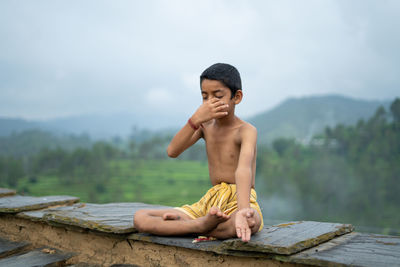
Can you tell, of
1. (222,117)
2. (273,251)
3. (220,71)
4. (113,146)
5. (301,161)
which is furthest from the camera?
(113,146)

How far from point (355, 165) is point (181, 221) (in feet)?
36.8

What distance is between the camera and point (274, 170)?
13070 mm

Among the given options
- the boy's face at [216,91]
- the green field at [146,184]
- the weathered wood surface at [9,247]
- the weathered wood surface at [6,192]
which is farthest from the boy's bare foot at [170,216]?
the green field at [146,184]

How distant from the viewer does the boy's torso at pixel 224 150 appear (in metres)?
2.12

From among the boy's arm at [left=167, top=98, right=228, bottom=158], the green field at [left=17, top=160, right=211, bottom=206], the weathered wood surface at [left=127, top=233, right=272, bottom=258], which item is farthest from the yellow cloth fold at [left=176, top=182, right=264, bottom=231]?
the green field at [left=17, top=160, right=211, bottom=206]

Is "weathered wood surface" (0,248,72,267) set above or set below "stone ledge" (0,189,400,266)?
below

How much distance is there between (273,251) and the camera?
1547mm

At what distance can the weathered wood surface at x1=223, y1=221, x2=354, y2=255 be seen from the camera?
61.8 inches

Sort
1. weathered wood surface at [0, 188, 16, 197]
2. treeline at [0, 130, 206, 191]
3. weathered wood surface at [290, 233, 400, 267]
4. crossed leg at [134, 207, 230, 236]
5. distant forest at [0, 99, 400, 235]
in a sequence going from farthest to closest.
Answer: treeline at [0, 130, 206, 191], distant forest at [0, 99, 400, 235], weathered wood surface at [0, 188, 16, 197], crossed leg at [134, 207, 230, 236], weathered wood surface at [290, 233, 400, 267]

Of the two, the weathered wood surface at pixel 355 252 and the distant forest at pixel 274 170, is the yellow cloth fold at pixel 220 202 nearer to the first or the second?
the weathered wood surface at pixel 355 252

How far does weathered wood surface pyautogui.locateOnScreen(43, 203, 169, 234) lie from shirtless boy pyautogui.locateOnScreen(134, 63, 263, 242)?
177mm

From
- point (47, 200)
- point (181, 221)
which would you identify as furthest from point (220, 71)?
point (47, 200)

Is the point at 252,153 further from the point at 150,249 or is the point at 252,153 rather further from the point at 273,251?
the point at 150,249

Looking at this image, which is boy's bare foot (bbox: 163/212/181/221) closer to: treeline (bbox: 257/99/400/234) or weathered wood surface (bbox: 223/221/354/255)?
weathered wood surface (bbox: 223/221/354/255)
